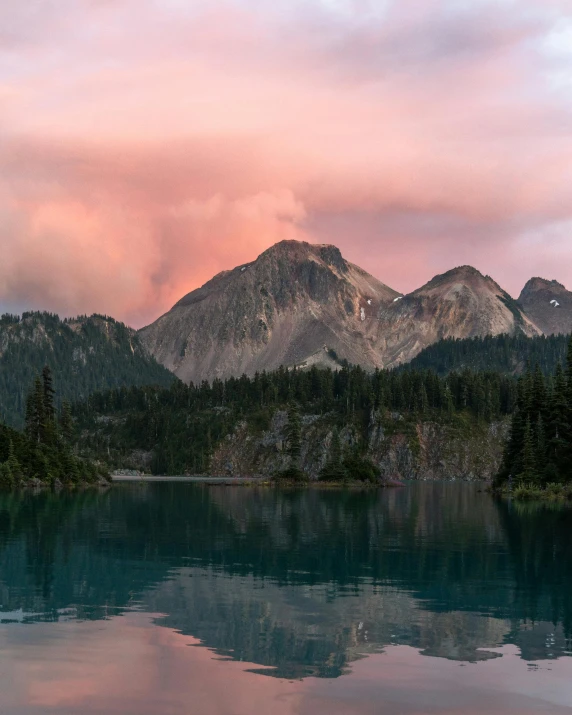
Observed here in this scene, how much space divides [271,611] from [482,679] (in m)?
12.5

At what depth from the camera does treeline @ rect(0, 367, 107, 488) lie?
156125 mm

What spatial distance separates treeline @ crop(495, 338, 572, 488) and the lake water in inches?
2874

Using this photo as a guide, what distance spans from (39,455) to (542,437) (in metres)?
92.6

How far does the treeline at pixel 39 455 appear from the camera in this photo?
15612 cm

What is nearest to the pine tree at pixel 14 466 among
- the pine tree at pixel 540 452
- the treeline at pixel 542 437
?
the treeline at pixel 542 437

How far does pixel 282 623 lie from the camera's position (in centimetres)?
3494

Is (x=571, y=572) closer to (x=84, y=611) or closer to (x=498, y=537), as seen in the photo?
(x=498, y=537)

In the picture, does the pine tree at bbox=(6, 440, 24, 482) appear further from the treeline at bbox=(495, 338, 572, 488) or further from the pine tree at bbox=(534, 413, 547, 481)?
the pine tree at bbox=(534, 413, 547, 481)

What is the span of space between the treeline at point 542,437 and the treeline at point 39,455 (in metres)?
85.7

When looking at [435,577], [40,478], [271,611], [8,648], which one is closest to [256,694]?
[8,648]

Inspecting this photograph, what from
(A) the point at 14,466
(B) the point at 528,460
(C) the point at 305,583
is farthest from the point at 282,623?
(A) the point at 14,466

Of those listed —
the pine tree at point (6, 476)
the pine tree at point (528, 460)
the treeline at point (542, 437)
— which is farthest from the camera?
the pine tree at point (6, 476)

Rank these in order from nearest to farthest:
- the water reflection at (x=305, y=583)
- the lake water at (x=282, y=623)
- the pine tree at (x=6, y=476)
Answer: the lake water at (x=282, y=623), the water reflection at (x=305, y=583), the pine tree at (x=6, y=476)

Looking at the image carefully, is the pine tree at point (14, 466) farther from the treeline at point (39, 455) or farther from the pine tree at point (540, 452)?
the pine tree at point (540, 452)
